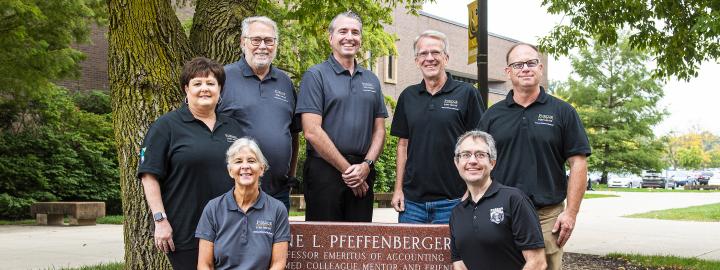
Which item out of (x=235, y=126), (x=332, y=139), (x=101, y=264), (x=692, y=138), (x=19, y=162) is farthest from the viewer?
(x=692, y=138)

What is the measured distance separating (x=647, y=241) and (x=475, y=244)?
361 inches

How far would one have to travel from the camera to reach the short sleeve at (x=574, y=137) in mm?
4113

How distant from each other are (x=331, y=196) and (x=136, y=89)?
2.07 metres

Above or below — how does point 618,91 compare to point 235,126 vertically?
above

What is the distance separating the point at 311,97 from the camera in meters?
4.65

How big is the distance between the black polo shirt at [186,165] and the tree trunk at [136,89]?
1.91m

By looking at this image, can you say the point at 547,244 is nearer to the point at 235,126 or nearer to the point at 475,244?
the point at 475,244

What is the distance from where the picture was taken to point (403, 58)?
1372 inches

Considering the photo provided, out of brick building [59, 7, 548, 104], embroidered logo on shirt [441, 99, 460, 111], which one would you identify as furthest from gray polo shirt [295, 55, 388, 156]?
brick building [59, 7, 548, 104]

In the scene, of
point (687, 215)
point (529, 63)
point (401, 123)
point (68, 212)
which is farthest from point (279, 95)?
point (687, 215)

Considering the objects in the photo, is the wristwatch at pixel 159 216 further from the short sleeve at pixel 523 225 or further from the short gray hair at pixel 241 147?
the short sleeve at pixel 523 225

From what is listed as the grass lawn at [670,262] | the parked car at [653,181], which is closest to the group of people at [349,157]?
the grass lawn at [670,262]

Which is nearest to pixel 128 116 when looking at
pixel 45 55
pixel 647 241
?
pixel 45 55

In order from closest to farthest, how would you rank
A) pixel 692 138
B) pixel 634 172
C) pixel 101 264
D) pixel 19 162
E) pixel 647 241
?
pixel 101 264 → pixel 647 241 → pixel 19 162 → pixel 634 172 → pixel 692 138
